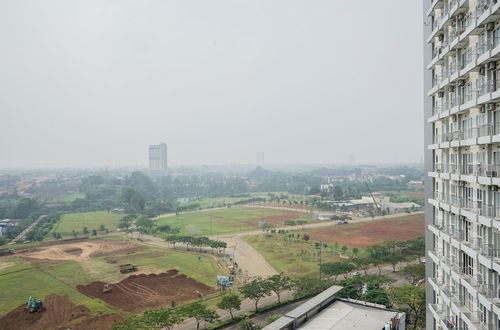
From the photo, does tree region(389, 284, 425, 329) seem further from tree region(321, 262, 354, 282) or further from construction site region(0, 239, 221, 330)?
construction site region(0, 239, 221, 330)

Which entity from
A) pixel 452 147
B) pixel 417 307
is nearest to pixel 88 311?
pixel 417 307

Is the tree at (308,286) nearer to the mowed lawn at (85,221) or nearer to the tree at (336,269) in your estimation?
the tree at (336,269)

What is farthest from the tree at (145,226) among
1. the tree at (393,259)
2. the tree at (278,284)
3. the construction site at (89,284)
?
the tree at (393,259)

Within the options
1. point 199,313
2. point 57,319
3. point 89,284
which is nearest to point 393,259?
point 199,313

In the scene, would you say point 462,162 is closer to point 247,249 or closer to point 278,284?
point 278,284

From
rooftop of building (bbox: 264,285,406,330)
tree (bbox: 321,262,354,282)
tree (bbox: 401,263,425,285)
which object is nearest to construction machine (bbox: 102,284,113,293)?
tree (bbox: 321,262,354,282)

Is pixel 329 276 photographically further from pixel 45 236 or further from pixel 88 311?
pixel 45 236
